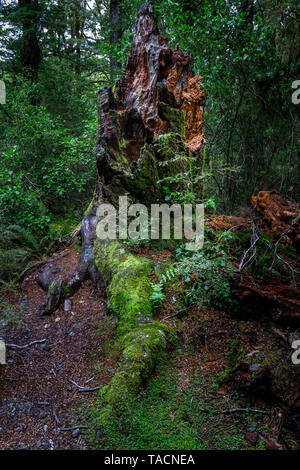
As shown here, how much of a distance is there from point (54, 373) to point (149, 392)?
1.35 meters

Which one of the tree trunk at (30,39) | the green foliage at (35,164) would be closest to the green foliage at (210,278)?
the green foliage at (35,164)

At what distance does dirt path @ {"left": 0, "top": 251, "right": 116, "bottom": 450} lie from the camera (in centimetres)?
243

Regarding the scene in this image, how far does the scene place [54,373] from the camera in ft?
10.6

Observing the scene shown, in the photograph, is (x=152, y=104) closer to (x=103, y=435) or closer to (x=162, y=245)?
(x=162, y=245)

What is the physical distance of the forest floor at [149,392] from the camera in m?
2.15

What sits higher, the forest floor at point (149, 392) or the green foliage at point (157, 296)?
the green foliage at point (157, 296)

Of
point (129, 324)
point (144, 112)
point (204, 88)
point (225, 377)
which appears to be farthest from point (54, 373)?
point (204, 88)

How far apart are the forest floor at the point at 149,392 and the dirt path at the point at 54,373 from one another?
0.01m

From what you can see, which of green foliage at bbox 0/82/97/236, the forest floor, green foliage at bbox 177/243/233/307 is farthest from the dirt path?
green foliage at bbox 0/82/97/236

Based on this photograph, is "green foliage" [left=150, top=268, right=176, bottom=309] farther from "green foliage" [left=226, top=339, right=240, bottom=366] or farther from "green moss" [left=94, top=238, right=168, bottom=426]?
"green foliage" [left=226, top=339, right=240, bottom=366]

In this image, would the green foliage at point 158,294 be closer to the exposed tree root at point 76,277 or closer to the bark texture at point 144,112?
the exposed tree root at point 76,277

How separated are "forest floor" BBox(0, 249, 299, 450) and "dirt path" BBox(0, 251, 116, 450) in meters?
0.01

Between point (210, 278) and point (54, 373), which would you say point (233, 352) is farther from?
point (54, 373)
